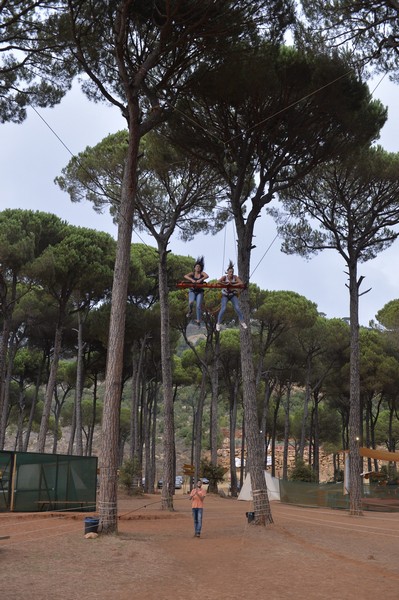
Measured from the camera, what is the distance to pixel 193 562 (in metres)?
8.19

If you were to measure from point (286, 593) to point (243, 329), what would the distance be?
746 cm

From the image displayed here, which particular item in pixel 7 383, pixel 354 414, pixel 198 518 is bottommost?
pixel 198 518

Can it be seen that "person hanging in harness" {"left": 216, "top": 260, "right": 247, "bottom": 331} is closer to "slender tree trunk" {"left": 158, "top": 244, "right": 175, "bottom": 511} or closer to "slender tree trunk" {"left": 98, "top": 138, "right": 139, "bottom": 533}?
"slender tree trunk" {"left": 98, "top": 138, "right": 139, "bottom": 533}

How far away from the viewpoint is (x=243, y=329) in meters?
13.4

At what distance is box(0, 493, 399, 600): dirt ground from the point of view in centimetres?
630

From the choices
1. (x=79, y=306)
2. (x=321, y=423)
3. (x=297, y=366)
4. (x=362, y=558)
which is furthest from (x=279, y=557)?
(x=321, y=423)

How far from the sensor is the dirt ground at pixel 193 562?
6301 mm

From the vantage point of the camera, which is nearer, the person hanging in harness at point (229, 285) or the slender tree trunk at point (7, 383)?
the person hanging in harness at point (229, 285)

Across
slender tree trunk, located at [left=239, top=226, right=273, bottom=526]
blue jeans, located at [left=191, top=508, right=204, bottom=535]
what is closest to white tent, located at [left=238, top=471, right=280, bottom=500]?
slender tree trunk, located at [left=239, top=226, right=273, bottom=526]

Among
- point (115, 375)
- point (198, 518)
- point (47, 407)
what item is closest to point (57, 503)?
point (198, 518)

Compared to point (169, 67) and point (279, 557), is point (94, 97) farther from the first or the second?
point (279, 557)

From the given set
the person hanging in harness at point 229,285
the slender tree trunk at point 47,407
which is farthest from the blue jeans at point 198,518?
the slender tree trunk at point 47,407

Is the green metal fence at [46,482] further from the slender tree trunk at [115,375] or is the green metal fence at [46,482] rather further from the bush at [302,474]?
the bush at [302,474]

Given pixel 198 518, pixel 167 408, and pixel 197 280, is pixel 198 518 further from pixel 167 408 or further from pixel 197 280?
pixel 167 408
